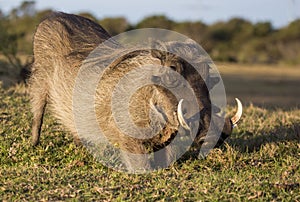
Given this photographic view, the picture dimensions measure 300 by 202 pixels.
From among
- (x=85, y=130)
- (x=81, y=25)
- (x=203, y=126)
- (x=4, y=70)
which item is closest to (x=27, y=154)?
(x=85, y=130)

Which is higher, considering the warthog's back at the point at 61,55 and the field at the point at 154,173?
the warthog's back at the point at 61,55

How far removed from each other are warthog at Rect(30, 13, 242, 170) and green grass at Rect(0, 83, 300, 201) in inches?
9.3

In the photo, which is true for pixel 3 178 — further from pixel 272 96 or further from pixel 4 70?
pixel 272 96

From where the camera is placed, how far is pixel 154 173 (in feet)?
15.3

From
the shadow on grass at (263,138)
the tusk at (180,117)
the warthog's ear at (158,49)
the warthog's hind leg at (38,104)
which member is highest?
the warthog's ear at (158,49)

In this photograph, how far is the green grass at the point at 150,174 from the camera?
4074 millimetres

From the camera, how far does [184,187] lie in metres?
4.22

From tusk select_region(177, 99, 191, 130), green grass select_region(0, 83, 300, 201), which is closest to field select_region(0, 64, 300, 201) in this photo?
green grass select_region(0, 83, 300, 201)

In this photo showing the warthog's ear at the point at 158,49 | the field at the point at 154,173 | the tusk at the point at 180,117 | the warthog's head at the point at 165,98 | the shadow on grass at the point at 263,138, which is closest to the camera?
the field at the point at 154,173

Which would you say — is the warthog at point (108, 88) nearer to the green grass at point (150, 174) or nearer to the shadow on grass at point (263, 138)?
the green grass at point (150, 174)

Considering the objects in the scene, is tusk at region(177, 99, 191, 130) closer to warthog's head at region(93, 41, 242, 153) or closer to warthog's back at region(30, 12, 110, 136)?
warthog's head at region(93, 41, 242, 153)

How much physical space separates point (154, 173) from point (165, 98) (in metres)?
0.62

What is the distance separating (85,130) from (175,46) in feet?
3.90

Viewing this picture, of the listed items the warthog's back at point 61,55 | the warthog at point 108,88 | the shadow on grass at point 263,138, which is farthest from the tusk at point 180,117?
the warthog's back at point 61,55
